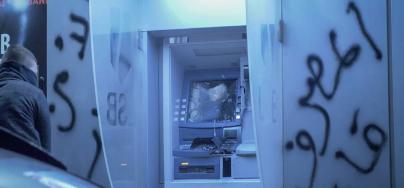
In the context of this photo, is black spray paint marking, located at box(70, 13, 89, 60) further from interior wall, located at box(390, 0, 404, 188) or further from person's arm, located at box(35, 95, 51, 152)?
interior wall, located at box(390, 0, 404, 188)

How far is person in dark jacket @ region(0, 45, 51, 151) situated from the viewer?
2918mm

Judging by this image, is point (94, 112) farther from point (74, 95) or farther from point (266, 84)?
point (266, 84)

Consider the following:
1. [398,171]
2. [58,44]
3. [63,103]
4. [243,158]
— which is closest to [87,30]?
[58,44]

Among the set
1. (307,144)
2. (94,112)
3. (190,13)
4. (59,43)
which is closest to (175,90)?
(190,13)

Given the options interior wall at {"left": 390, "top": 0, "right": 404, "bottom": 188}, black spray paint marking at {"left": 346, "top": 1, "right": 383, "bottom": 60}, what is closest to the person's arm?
black spray paint marking at {"left": 346, "top": 1, "right": 383, "bottom": 60}

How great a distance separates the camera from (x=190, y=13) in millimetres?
4516

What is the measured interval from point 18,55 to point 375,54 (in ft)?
7.32

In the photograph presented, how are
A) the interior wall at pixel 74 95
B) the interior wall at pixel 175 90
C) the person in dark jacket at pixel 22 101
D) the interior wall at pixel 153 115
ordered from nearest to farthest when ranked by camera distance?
the person in dark jacket at pixel 22 101, the interior wall at pixel 74 95, the interior wall at pixel 153 115, the interior wall at pixel 175 90

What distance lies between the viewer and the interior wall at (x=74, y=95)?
13.3 ft

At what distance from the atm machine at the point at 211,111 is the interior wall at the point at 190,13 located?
25 cm

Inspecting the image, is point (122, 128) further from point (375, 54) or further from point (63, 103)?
point (375, 54)

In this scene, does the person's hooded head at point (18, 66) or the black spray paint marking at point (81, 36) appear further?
the black spray paint marking at point (81, 36)

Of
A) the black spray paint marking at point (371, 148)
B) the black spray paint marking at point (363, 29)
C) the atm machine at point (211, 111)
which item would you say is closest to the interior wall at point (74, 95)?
the atm machine at point (211, 111)

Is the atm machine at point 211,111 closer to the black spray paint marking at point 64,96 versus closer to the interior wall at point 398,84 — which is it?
the black spray paint marking at point 64,96
